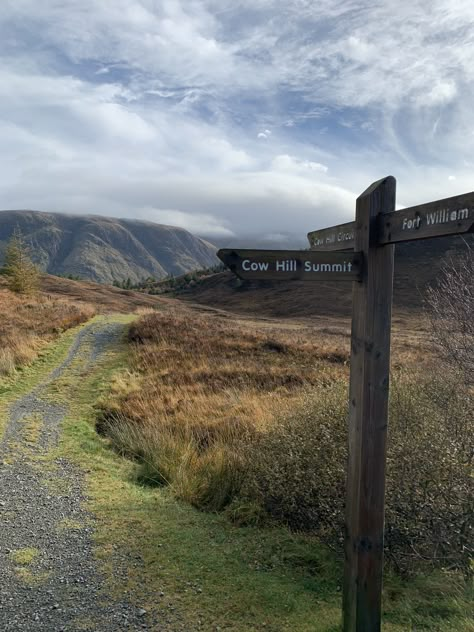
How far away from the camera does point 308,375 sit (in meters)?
12.6

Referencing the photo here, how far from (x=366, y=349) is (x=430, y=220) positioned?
84 cm

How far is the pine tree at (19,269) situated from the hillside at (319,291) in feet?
76.9

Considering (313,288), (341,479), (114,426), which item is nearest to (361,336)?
→ (341,479)

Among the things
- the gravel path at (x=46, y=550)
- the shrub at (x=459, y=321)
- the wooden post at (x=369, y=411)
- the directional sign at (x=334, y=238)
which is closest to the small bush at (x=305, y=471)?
the wooden post at (x=369, y=411)

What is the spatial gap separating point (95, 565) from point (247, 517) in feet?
5.21

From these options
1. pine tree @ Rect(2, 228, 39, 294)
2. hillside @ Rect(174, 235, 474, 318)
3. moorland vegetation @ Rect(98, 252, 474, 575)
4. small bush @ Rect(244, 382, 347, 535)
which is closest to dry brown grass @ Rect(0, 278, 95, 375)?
moorland vegetation @ Rect(98, 252, 474, 575)

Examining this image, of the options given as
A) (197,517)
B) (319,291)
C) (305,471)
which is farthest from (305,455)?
(319,291)

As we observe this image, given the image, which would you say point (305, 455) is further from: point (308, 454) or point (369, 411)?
point (369, 411)

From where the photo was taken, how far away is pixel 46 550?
172 inches

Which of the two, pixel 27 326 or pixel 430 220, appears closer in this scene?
pixel 430 220

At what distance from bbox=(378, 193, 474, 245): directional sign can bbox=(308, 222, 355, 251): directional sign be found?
377 mm

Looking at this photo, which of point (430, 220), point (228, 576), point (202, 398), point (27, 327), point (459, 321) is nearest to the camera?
point (430, 220)

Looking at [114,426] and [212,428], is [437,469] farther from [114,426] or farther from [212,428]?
[114,426]

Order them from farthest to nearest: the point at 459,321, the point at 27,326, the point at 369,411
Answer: the point at 27,326 → the point at 459,321 → the point at 369,411
